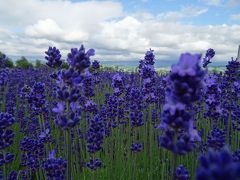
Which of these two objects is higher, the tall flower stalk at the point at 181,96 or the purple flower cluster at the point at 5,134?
the tall flower stalk at the point at 181,96

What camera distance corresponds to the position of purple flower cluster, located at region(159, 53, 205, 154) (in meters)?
2.11

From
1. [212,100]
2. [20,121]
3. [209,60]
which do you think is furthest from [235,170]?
[20,121]

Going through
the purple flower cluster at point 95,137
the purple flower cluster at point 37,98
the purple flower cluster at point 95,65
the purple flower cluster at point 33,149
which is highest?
the purple flower cluster at point 95,65

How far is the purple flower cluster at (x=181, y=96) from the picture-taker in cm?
211

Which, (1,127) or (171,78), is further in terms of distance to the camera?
(1,127)

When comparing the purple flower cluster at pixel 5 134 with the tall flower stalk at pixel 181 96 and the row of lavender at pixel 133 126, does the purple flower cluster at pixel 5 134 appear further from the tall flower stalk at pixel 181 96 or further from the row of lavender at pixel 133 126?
the tall flower stalk at pixel 181 96

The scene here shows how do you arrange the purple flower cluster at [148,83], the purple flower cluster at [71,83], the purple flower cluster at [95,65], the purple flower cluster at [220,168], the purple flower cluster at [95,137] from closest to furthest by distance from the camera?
the purple flower cluster at [220,168] < the purple flower cluster at [71,83] < the purple flower cluster at [95,137] < the purple flower cluster at [148,83] < the purple flower cluster at [95,65]

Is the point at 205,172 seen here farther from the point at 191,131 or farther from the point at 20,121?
the point at 20,121

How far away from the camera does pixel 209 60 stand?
6809mm

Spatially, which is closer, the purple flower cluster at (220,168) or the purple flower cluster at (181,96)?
the purple flower cluster at (220,168)

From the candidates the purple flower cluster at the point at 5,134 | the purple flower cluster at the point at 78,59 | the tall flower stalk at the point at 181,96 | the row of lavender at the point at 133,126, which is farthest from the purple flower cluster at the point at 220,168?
the purple flower cluster at the point at 5,134

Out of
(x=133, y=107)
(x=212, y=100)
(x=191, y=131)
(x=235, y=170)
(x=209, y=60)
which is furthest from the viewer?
(x=209, y=60)

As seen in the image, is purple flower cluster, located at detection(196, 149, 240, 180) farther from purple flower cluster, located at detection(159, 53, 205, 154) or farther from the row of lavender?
purple flower cluster, located at detection(159, 53, 205, 154)

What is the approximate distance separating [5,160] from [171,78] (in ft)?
7.13
